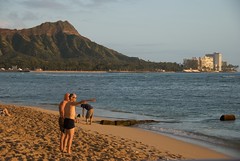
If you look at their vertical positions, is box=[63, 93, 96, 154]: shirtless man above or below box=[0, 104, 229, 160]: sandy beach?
above

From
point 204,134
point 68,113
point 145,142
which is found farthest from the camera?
Answer: point 204,134

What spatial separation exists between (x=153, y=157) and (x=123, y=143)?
2096mm

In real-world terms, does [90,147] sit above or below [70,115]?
below

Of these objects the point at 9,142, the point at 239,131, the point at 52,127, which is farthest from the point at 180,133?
the point at 9,142

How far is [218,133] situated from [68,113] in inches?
349

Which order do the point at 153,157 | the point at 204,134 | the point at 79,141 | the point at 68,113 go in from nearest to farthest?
the point at 68,113
the point at 153,157
the point at 79,141
the point at 204,134

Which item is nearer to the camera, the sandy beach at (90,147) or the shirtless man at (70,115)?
the shirtless man at (70,115)

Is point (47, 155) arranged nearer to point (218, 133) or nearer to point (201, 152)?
point (201, 152)

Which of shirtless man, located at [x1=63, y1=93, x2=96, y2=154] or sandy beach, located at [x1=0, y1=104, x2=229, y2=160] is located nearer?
shirtless man, located at [x1=63, y1=93, x2=96, y2=154]

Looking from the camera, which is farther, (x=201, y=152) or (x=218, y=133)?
(x=218, y=133)

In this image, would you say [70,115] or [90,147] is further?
[90,147]

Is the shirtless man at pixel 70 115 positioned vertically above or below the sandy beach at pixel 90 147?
above

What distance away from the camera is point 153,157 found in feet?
31.6

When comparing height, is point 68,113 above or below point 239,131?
above
